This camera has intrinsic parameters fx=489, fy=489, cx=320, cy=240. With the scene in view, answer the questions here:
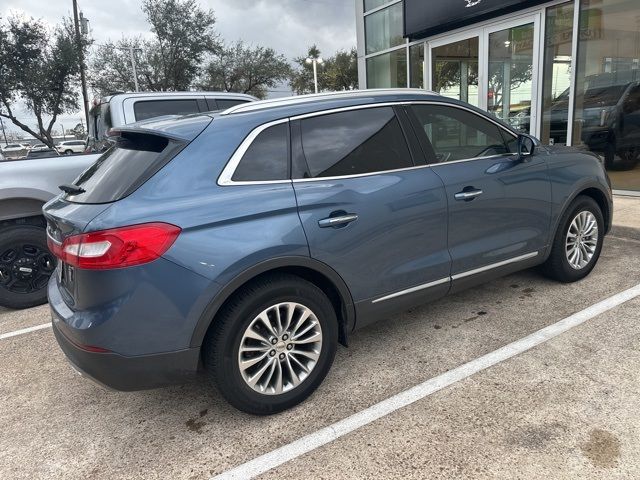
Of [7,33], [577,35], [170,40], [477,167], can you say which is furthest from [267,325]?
[170,40]

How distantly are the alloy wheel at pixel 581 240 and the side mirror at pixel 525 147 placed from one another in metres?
0.86

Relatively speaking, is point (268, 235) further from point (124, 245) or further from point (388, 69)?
point (388, 69)

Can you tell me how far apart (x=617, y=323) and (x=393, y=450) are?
7.19 feet

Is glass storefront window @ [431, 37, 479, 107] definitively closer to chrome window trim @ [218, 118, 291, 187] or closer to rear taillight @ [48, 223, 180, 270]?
chrome window trim @ [218, 118, 291, 187]

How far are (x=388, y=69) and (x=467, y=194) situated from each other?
9.39 metres

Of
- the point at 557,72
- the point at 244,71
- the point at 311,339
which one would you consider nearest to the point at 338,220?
the point at 311,339

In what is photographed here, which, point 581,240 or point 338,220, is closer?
point 338,220

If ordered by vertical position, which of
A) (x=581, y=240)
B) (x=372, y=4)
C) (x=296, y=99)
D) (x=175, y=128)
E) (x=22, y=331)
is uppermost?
(x=372, y=4)

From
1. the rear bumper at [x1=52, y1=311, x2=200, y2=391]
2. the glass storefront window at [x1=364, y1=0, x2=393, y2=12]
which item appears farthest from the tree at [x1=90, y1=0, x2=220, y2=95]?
the rear bumper at [x1=52, y1=311, x2=200, y2=391]

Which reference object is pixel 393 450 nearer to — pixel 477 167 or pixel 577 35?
pixel 477 167

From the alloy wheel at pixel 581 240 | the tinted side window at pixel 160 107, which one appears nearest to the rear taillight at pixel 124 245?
the alloy wheel at pixel 581 240

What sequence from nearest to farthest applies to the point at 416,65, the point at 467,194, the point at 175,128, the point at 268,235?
the point at 268,235
the point at 175,128
the point at 467,194
the point at 416,65

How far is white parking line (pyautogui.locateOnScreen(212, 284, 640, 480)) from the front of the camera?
2.41 m

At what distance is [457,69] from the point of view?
10.0m
